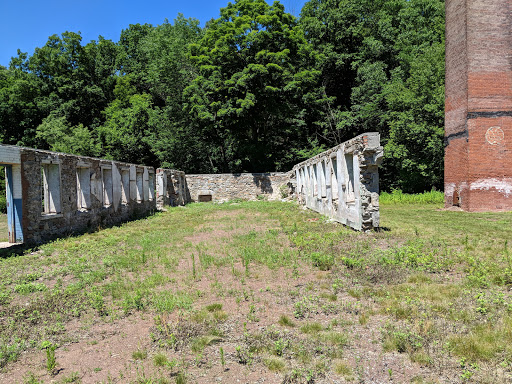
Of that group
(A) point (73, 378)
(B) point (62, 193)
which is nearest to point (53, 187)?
(B) point (62, 193)

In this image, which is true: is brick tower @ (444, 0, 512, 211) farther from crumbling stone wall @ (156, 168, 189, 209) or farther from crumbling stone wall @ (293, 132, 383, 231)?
crumbling stone wall @ (156, 168, 189, 209)

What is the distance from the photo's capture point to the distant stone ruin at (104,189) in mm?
9570

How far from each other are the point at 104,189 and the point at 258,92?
1588cm

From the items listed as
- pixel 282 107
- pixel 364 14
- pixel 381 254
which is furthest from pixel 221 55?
pixel 381 254

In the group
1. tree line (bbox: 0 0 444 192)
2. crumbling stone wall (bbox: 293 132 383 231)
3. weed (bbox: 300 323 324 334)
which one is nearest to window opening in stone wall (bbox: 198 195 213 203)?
tree line (bbox: 0 0 444 192)

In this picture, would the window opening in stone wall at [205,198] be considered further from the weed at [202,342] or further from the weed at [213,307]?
the weed at [202,342]

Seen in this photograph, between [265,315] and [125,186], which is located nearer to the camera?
[265,315]

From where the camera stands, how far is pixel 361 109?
29719 millimetres

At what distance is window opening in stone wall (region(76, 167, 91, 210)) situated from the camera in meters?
12.8

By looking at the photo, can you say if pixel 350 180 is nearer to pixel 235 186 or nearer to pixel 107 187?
pixel 107 187

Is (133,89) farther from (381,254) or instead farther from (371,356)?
(371,356)

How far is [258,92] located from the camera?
2712 cm

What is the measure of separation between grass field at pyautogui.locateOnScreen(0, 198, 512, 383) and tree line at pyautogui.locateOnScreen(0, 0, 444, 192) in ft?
66.7

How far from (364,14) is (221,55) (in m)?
14.8
